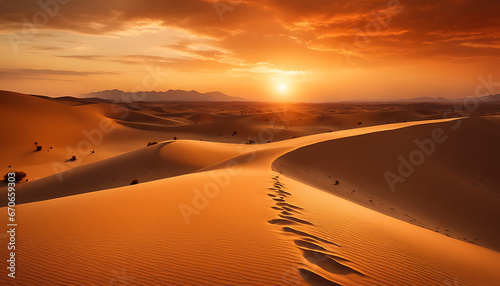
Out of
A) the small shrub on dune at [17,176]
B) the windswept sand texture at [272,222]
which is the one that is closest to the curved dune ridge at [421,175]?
the windswept sand texture at [272,222]

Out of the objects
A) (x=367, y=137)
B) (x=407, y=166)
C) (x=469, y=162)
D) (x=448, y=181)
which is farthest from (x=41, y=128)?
(x=469, y=162)

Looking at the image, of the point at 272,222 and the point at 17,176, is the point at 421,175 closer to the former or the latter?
the point at 272,222

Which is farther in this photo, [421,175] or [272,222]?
[421,175]

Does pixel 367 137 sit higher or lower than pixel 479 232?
higher

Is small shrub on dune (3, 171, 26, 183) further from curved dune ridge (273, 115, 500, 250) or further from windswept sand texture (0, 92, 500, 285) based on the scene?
curved dune ridge (273, 115, 500, 250)

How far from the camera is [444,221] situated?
35.3 feet

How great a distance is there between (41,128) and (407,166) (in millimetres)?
37243

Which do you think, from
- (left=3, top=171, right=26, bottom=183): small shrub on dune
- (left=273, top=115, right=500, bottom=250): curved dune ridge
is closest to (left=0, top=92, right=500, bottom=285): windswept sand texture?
(left=273, top=115, right=500, bottom=250): curved dune ridge

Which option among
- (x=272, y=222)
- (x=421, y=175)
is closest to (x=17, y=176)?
(x=272, y=222)

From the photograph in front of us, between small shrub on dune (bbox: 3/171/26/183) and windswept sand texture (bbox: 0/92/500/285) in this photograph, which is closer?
windswept sand texture (bbox: 0/92/500/285)

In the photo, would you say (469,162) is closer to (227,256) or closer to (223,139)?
(227,256)

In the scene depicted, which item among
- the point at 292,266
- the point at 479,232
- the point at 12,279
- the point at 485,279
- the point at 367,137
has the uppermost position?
the point at 367,137

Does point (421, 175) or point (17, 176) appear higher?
point (421, 175)

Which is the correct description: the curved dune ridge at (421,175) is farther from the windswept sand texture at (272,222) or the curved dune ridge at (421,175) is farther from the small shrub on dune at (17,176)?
the small shrub on dune at (17,176)
